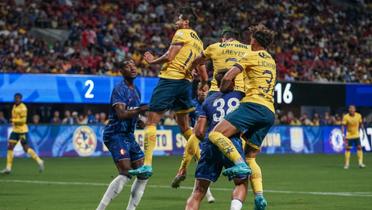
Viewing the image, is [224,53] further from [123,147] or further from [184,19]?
[123,147]

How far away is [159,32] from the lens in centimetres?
4694

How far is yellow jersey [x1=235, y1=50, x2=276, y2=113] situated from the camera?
13.0 meters

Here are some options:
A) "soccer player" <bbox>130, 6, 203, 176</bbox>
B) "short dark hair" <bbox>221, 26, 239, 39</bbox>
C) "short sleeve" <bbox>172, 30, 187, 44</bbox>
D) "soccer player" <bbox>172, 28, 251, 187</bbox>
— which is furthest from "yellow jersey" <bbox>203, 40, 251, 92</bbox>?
"short sleeve" <bbox>172, 30, 187, 44</bbox>

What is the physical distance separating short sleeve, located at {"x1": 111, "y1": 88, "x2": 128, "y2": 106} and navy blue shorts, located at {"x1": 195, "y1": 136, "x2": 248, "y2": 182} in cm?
238

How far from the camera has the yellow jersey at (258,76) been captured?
1302cm

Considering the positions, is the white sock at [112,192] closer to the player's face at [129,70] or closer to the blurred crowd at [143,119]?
the player's face at [129,70]

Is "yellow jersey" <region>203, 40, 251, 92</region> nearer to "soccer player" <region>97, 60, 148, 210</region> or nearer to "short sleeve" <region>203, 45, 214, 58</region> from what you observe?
"short sleeve" <region>203, 45, 214, 58</region>

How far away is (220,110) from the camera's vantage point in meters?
13.6

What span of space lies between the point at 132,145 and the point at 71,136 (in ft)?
78.1

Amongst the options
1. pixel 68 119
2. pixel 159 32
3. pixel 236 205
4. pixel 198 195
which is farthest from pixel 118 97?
pixel 159 32

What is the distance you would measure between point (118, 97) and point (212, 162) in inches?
104

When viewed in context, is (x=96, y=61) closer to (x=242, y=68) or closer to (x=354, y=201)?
(x=354, y=201)

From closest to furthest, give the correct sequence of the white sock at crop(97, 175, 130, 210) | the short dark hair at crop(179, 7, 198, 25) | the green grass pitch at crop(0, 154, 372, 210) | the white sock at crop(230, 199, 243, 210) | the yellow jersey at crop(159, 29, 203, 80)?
1. the white sock at crop(230, 199, 243, 210)
2. the white sock at crop(97, 175, 130, 210)
3. the short dark hair at crop(179, 7, 198, 25)
4. the yellow jersey at crop(159, 29, 203, 80)
5. the green grass pitch at crop(0, 154, 372, 210)

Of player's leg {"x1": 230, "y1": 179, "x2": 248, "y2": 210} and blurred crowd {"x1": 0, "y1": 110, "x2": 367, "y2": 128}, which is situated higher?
player's leg {"x1": 230, "y1": 179, "x2": 248, "y2": 210}
